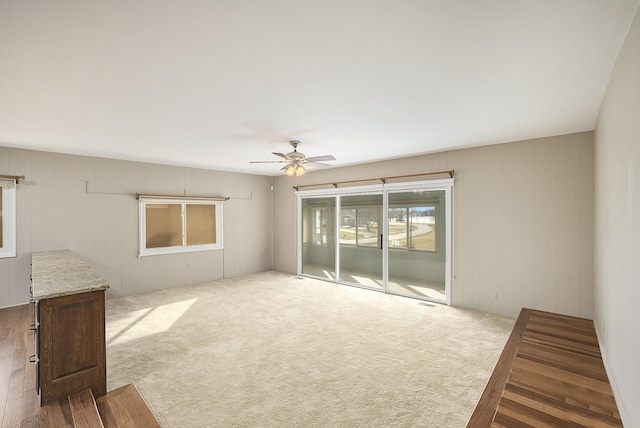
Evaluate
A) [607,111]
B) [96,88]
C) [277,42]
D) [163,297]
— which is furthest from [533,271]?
[163,297]

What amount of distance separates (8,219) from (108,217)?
1249mm

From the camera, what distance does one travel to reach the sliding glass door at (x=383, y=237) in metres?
5.39

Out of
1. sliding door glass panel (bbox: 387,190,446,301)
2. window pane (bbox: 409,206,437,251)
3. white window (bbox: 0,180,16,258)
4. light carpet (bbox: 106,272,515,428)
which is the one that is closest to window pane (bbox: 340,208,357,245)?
sliding door glass panel (bbox: 387,190,446,301)

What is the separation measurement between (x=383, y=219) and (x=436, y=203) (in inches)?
40.3

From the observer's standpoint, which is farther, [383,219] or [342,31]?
[383,219]

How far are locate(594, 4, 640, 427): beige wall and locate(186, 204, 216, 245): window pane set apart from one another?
21.6ft

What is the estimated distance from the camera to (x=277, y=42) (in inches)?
71.7

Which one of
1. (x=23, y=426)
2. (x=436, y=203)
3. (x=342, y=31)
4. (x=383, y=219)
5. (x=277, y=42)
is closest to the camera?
(x=342, y=31)

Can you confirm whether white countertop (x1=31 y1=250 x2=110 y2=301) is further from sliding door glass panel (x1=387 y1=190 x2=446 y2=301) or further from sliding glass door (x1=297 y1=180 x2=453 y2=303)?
sliding door glass panel (x1=387 y1=190 x2=446 y2=301)

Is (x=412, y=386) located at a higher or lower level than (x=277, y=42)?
lower

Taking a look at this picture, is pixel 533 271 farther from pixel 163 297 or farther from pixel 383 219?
pixel 163 297

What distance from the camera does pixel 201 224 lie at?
6711 millimetres

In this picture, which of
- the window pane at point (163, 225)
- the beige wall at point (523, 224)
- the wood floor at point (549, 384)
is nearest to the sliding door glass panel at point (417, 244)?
the beige wall at point (523, 224)

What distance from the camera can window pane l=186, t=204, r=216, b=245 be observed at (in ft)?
21.4
